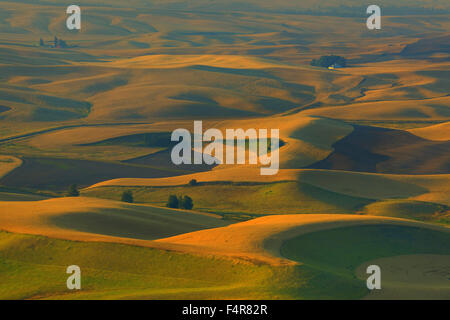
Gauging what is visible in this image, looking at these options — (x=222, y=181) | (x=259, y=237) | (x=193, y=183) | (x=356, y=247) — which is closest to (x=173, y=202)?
(x=193, y=183)

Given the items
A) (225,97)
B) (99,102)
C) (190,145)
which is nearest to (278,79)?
(225,97)

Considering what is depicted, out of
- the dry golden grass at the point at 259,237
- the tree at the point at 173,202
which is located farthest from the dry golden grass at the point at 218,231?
the tree at the point at 173,202

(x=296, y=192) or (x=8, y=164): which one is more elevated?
(x=296, y=192)

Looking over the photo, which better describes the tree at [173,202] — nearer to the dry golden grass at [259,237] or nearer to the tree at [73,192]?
the tree at [73,192]

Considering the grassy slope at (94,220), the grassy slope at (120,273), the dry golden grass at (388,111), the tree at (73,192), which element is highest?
the grassy slope at (120,273)

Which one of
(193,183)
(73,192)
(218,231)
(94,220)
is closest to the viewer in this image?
(218,231)

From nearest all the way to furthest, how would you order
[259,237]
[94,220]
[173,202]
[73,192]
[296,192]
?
[259,237] → [94,220] → [173,202] → [73,192] → [296,192]

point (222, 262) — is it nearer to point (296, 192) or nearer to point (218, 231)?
point (218, 231)

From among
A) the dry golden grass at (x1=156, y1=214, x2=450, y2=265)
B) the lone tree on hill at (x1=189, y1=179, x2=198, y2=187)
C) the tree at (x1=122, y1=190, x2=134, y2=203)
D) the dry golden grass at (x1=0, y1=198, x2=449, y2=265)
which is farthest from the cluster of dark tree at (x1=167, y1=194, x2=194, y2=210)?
the dry golden grass at (x1=156, y1=214, x2=450, y2=265)

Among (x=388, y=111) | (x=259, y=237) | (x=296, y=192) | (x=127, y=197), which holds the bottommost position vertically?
(x=296, y=192)

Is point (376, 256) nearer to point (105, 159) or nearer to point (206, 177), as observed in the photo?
point (206, 177)

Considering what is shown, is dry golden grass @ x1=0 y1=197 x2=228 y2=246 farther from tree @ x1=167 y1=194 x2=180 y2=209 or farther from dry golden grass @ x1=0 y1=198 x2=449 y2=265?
tree @ x1=167 y1=194 x2=180 y2=209
